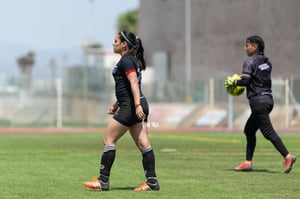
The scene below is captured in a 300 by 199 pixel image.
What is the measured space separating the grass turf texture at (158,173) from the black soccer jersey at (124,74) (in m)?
1.22

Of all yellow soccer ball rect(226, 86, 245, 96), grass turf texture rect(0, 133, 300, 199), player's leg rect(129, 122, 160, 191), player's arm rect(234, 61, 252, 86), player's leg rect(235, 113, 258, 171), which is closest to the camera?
grass turf texture rect(0, 133, 300, 199)

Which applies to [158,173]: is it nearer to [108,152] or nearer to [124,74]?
[108,152]

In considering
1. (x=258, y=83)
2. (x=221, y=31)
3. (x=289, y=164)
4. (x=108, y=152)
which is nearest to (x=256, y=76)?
(x=258, y=83)

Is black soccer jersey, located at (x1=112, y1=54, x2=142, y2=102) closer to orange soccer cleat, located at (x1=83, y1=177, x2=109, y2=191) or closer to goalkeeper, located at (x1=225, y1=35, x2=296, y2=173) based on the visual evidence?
orange soccer cleat, located at (x1=83, y1=177, x2=109, y2=191)

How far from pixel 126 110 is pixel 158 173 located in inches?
118

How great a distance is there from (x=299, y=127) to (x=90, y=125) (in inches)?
465

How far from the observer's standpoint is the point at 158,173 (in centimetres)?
1453

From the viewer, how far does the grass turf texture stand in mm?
11500

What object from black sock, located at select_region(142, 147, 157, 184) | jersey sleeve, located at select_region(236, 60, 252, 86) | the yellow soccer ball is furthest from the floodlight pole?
black sock, located at select_region(142, 147, 157, 184)

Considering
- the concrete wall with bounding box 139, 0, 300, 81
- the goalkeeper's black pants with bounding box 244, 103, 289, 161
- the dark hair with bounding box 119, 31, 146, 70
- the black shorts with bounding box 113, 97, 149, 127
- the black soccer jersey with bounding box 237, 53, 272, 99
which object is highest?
the concrete wall with bounding box 139, 0, 300, 81

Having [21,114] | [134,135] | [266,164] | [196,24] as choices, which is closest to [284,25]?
[196,24]

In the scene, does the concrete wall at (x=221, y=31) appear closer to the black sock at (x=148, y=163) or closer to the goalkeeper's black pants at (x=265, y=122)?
the goalkeeper's black pants at (x=265, y=122)

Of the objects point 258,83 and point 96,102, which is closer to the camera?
point 258,83

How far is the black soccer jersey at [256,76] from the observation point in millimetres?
14859
